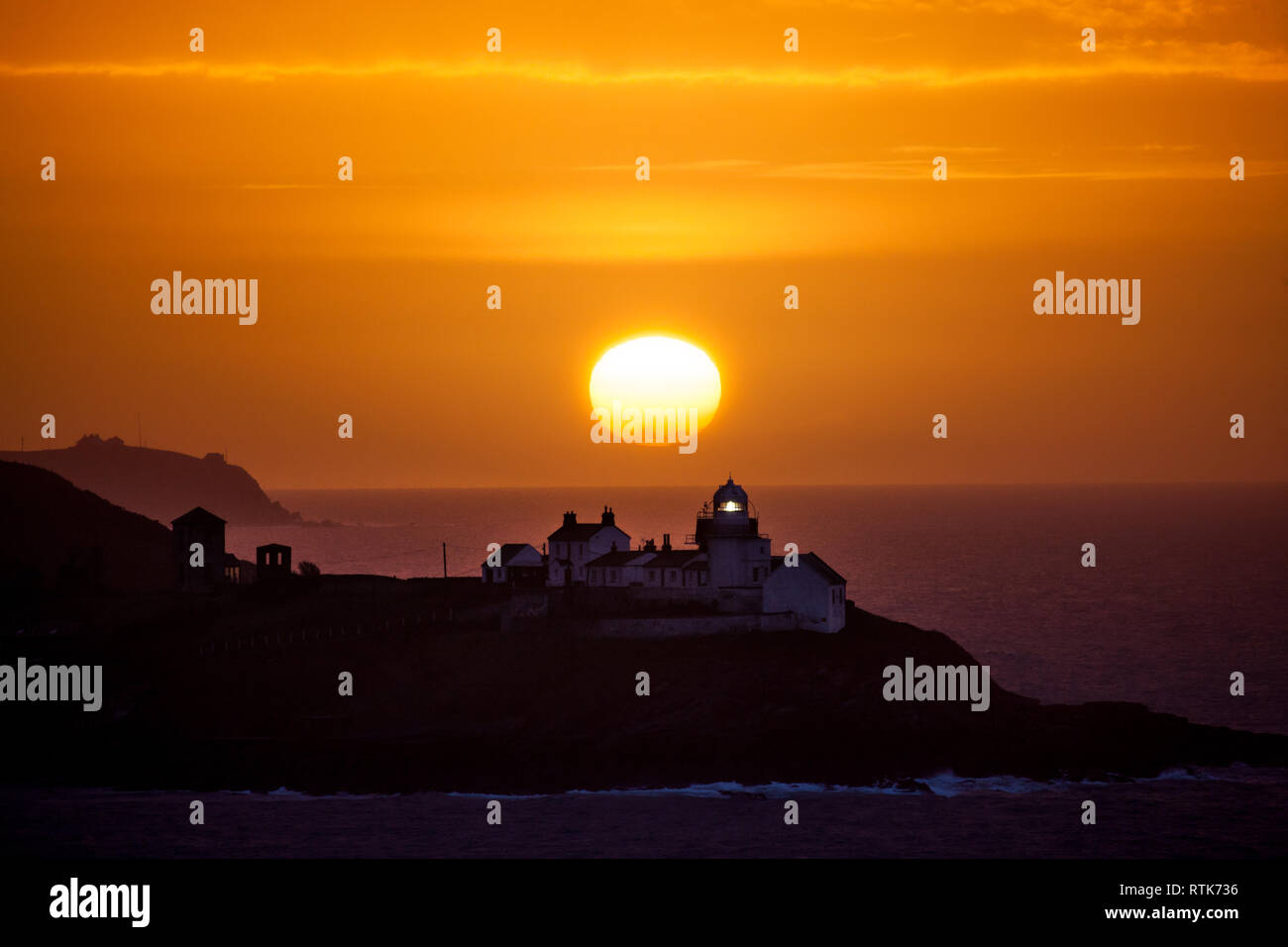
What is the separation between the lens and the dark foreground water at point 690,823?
197 feet

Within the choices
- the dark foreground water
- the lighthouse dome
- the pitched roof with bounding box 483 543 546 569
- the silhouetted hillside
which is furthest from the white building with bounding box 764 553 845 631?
the silhouetted hillside

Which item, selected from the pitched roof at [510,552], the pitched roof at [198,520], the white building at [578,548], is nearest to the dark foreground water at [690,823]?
the white building at [578,548]

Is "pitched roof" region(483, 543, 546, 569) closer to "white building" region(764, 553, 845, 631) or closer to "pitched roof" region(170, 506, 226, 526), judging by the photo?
"pitched roof" region(170, 506, 226, 526)

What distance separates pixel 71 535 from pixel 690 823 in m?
83.7

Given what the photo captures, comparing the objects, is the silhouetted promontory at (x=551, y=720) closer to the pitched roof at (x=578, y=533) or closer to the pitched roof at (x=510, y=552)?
the pitched roof at (x=510, y=552)

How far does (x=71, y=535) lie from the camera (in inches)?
5197

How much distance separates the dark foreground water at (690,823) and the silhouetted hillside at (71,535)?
43.4 metres

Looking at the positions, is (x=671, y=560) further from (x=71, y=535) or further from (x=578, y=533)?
(x=71, y=535)

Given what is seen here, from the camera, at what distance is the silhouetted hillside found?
119 meters

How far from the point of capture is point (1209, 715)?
89.8m

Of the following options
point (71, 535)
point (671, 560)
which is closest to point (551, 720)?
point (671, 560)
